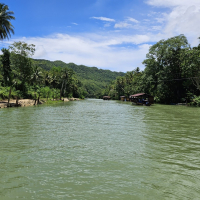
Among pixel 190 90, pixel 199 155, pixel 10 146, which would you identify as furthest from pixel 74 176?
pixel 190 90

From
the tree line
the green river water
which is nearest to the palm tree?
the tree line

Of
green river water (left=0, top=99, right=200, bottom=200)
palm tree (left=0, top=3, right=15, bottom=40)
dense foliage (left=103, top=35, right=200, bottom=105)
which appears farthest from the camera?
dense foliage (left=103, top=35, right=200, bottom=105)

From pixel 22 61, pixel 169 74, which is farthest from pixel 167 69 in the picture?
pixel 22 61

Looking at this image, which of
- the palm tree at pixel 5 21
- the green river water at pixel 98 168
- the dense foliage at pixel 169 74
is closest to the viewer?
the green river water at pixel 98 168

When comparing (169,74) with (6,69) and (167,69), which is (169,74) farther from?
(6,69)

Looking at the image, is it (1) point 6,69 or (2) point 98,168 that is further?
(1) point 6,69

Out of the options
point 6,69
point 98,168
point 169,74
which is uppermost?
point 169,74

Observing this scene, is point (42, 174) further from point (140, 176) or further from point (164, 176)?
point (164, 176)

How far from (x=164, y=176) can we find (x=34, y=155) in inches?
189

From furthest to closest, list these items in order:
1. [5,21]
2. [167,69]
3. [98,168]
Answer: [167,69]
[5,21]
[98,168]

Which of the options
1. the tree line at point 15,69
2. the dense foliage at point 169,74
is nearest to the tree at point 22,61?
the tree line at point 15,69

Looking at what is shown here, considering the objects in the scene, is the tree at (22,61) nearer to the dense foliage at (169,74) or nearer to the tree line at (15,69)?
the tree line at (15,69)

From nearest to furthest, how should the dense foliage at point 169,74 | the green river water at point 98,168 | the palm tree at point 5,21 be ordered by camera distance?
the green river water at point 98,168 → the palm tree at point 5,21 → the dense foliage at point 169,74

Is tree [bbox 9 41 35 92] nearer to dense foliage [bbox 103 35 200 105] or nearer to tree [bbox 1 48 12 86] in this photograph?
tree [bbox 1 48 12 86]
